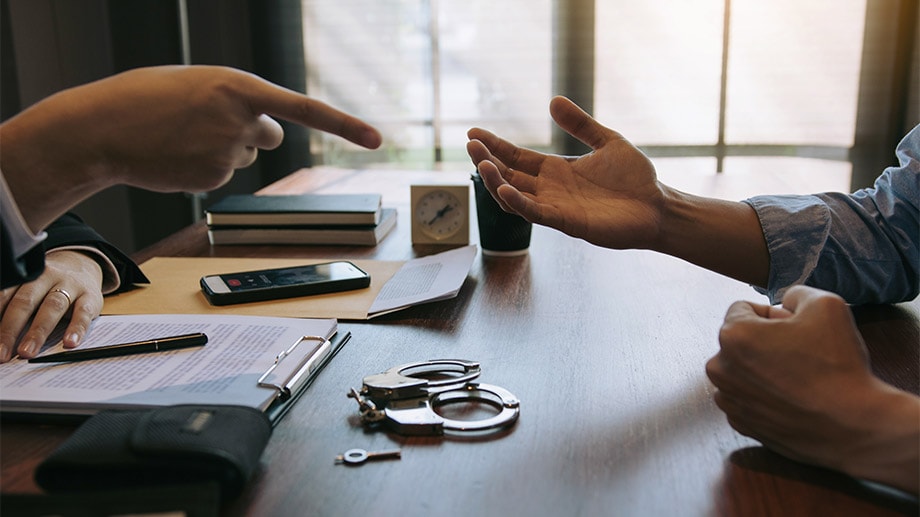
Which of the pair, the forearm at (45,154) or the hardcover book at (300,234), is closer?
the forearm at (45,154)

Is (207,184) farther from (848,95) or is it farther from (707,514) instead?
Answer: (848,95)

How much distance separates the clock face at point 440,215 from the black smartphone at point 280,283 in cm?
27

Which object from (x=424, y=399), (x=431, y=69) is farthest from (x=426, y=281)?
(x=431, y=69)

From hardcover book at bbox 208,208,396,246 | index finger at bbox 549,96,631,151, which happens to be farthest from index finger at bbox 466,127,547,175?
hardcover book at bbox 208,208,396,246

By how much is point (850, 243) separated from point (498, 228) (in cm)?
53

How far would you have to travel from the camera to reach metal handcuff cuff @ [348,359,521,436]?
2.20 ft

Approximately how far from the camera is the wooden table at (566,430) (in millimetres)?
566

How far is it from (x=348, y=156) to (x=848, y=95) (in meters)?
2.30

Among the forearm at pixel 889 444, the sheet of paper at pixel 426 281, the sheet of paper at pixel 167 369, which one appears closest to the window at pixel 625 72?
the sheet of paper at pixel 426 281

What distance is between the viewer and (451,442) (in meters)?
0.65

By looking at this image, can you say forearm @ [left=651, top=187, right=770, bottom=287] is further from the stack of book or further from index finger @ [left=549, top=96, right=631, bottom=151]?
the stack of book

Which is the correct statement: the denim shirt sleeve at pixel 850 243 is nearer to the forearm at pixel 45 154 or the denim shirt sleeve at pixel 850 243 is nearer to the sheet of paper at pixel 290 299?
the sheet of paper at pixel 290 299

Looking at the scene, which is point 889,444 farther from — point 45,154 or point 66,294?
point 66,294

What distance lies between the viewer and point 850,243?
103 cm
